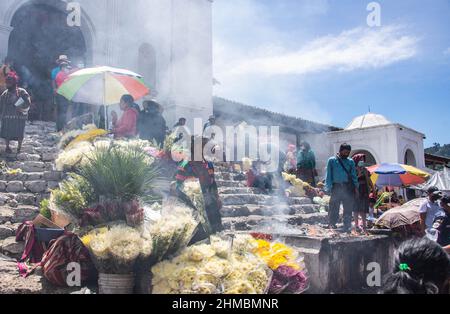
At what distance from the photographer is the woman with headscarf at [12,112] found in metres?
7.21

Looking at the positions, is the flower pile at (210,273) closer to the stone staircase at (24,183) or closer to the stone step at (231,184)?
the stone staircase at (24,183)

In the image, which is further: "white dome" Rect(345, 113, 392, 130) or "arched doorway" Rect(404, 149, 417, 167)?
"white dome" Rect(345, 113, 392, 130)

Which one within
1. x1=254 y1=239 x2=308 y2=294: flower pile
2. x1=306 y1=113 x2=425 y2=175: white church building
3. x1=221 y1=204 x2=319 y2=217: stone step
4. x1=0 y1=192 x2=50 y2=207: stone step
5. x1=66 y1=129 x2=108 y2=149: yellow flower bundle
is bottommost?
x1=254 y1=239 x2=308 y2=294: flower pile

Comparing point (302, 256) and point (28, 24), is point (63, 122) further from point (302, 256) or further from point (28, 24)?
point (302, 256)

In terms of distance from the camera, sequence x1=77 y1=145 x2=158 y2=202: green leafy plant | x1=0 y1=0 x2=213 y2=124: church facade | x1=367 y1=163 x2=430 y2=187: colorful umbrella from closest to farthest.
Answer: x1=77 y1=145 x2=158 y2=202: green leafy plant → x1=0 y1=0 x2=213 y2=124: church facade → x1=367 y1=163 x2=430 y2=187: colorful umbrella

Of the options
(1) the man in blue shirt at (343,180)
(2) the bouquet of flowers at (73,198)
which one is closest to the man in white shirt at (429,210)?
(1) the man in blue shirt at (343,180)

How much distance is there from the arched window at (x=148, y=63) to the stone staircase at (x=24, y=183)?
619 centimetres

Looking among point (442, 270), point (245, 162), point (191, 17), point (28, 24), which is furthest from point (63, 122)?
point (442, 270)

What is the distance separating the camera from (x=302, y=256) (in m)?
4.03

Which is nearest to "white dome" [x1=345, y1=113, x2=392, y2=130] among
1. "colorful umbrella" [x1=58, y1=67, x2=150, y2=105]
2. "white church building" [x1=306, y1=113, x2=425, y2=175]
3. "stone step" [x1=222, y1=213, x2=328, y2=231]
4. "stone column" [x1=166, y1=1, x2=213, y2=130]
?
"white church building" [x1=306, y1=113, x2=425, y2=175]

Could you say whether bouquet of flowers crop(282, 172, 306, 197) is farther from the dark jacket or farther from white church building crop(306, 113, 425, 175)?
white church building crop(306, 113, 425, 175)

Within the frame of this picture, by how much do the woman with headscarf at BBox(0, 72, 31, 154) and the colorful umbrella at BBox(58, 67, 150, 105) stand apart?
993 millimetres

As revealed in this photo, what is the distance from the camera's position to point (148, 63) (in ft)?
47.4

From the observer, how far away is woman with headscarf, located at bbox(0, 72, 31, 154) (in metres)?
7.21
